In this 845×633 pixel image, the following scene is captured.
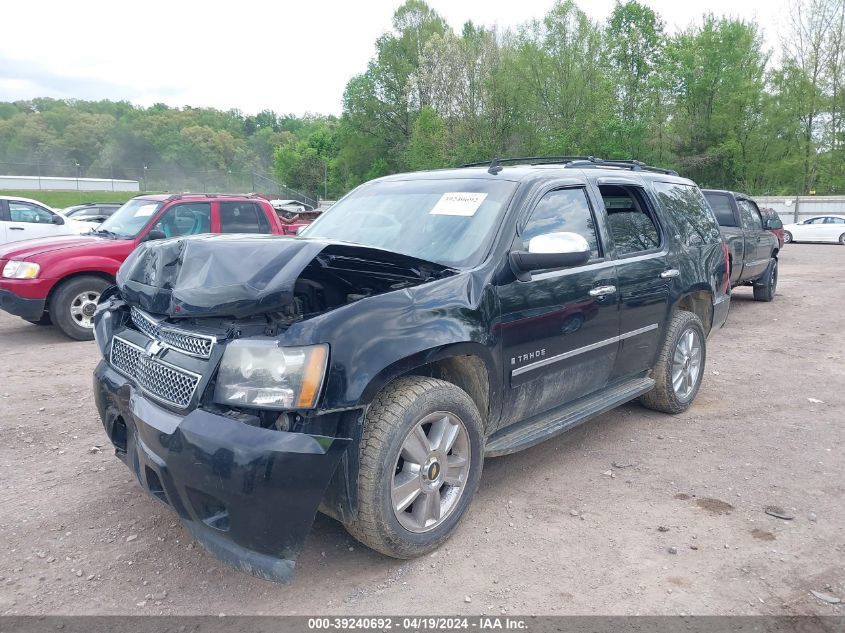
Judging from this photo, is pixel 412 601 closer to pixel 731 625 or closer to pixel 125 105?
pixel 731 625

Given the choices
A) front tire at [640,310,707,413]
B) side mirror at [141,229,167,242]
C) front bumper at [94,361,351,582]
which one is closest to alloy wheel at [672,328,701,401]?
front tire at [640,310,707,413]

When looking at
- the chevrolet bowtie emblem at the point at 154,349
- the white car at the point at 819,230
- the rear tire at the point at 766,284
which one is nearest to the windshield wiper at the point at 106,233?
the chevrolet bowtie emblem at the point at 154,349

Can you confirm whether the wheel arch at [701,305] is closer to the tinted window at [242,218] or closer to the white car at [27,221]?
the tinted window at [242,218]

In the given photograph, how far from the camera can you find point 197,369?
8.85 feet

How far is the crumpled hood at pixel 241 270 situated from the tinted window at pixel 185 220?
5637mm

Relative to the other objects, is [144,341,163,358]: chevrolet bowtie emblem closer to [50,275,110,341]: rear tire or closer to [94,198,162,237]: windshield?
[50,275,110,341]: rear tire

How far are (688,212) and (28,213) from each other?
13.2m

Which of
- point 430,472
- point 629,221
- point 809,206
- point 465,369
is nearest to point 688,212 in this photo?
point 629,221

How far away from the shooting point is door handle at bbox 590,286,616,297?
3.98m

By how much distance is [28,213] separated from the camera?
13.3 metres

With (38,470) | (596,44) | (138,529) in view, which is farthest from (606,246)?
(596,44)

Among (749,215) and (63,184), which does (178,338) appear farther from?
(63,184)

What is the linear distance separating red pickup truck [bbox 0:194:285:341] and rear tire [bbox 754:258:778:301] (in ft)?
29.8

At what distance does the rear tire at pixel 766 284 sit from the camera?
457 inches
